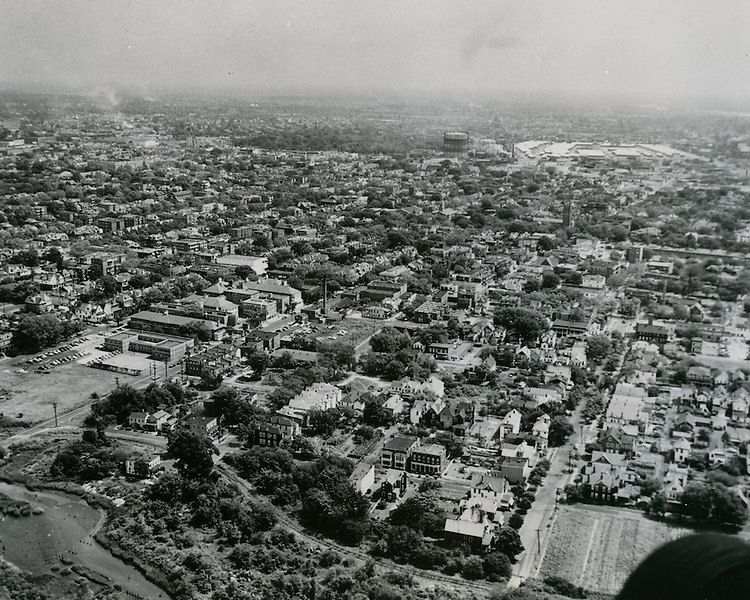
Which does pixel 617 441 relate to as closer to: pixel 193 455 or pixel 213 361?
pixel 193 455

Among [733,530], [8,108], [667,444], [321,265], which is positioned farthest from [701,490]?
[8,108]

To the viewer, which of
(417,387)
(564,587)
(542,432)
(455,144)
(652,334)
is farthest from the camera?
(455,144)

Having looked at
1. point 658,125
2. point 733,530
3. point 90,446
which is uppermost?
point 658,125

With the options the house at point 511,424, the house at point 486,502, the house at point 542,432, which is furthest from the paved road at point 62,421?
the house at point 542,432

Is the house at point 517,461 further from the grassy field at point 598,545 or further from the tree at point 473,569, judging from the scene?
the tree at point 473,569

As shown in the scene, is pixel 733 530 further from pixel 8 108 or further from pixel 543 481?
pixel 8 108

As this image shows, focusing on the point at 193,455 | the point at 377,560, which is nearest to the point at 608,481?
the point at 377,560
